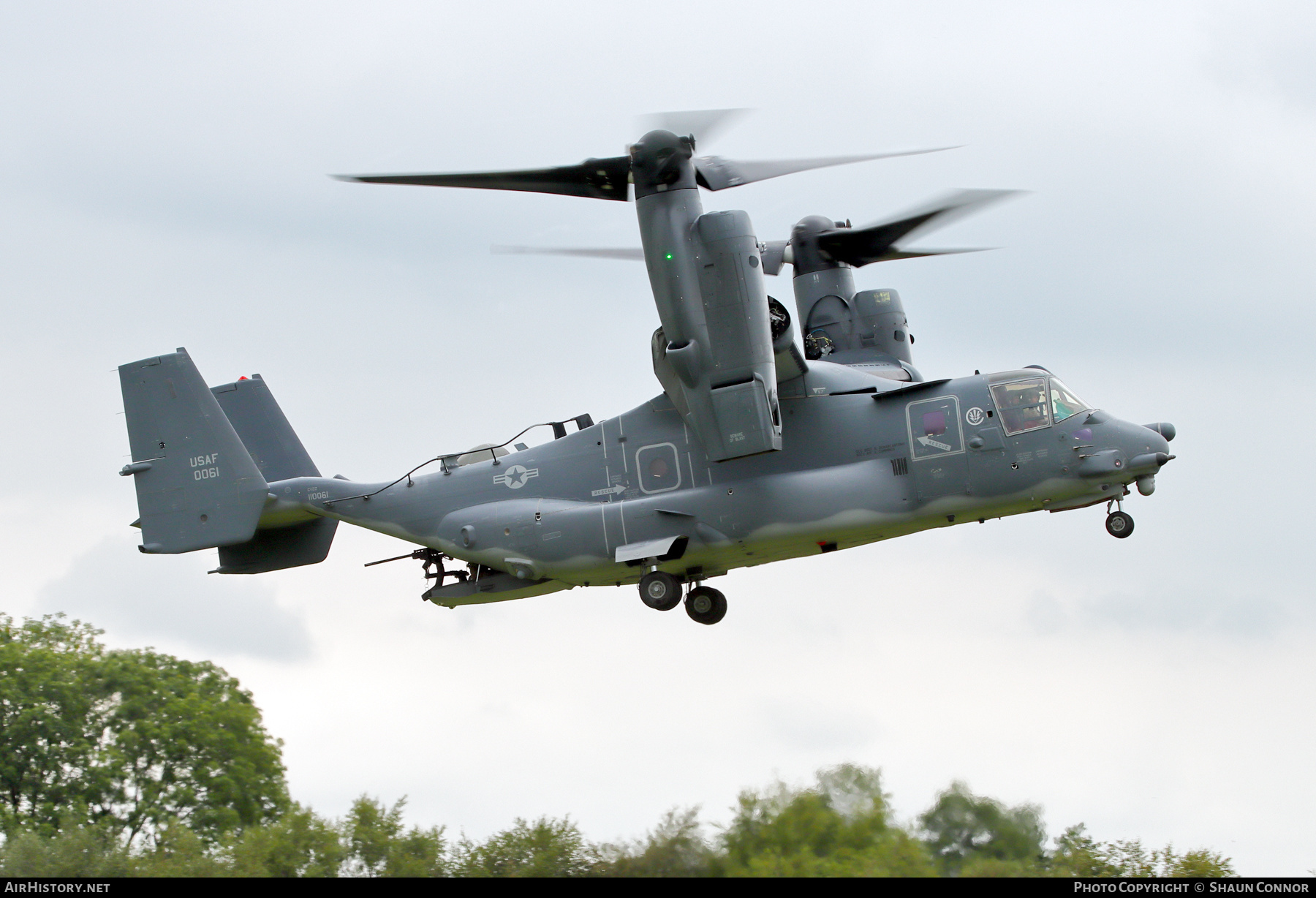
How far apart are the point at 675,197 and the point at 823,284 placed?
617 centimetres

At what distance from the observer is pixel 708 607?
19.5m

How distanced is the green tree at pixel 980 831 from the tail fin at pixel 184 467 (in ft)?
34.1

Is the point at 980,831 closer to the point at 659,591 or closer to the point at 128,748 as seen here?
the point at 659,591

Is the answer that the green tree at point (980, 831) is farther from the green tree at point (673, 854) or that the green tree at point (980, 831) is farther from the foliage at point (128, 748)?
the foliage at point (128, 748)

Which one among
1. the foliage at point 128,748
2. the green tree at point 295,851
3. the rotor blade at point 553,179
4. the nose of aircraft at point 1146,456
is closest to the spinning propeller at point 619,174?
the rotor blade at point 553,179

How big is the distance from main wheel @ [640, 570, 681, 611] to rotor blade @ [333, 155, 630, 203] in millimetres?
4820

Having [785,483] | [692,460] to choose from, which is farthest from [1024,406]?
[692,460]

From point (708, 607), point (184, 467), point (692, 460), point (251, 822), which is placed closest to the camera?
point (692, 460)

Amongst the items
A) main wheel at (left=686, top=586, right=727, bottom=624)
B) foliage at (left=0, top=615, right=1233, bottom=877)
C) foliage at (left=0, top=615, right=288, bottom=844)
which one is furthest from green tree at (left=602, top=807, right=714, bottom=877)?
foliage at (left=0, top=615, right=288, bottom=844)

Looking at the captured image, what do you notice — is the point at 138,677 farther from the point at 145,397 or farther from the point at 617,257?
the point at 617,257

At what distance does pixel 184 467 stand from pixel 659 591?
7221 millimetres

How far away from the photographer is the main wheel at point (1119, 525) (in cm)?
1773
